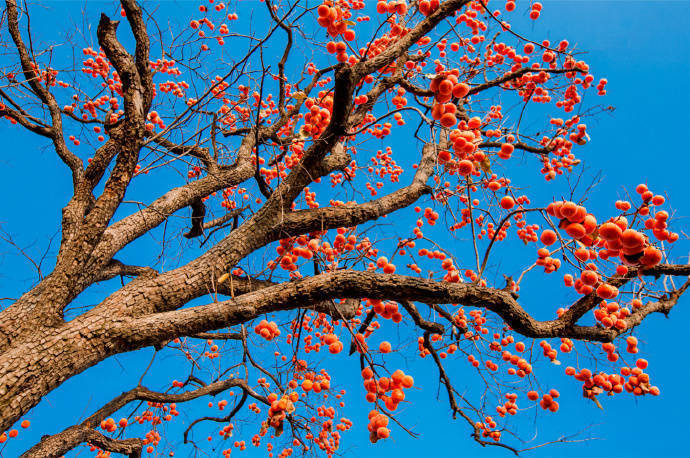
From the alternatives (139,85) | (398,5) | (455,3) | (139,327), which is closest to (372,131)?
(398,5)

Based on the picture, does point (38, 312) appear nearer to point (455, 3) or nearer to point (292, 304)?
point (292, 304)

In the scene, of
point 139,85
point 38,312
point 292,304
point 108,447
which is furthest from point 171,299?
point 108,447

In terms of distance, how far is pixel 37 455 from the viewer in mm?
2619

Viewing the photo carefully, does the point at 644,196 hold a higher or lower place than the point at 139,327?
higher

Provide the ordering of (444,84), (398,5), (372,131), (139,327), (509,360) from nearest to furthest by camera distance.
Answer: (444,84) → (139,327) → (398,5) → (509,360) → (372,131)

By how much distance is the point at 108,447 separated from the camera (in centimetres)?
308

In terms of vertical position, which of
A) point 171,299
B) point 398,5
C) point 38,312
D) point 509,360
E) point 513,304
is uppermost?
point 398,5

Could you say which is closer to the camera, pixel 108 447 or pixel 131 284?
pixel 131 284

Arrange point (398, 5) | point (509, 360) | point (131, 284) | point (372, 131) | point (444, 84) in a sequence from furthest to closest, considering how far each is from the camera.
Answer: point (372, 131), point (509, 360), point (398, 5), point (131, 284), point (444, 84)

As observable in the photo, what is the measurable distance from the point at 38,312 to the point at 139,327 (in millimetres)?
627

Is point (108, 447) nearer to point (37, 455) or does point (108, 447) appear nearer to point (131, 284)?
point (37, 455)

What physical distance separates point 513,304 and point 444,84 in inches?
51.6

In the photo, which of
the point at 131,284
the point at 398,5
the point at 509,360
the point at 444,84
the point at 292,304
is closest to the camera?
the point at 444,84

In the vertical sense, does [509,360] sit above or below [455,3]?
below
